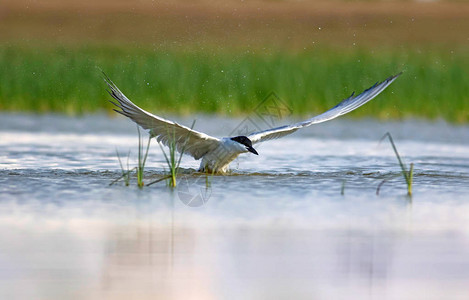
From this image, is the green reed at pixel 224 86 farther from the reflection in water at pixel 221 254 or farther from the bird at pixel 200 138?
the reflection in water at pixel 221 254

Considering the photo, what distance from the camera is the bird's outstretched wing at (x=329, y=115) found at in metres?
10.7

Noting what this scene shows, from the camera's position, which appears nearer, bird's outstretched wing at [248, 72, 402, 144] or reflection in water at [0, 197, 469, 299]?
reflection in water at [0, 197, 469, 299]

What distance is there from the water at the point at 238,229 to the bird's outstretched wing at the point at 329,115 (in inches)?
15.3

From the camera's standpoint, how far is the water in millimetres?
5953

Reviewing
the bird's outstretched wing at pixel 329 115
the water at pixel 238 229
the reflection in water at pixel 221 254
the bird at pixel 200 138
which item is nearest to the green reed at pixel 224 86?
the water at pixel 238 229

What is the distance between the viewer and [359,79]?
19.9 m

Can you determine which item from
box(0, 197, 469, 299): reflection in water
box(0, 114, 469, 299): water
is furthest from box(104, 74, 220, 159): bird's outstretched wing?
box(0, 197, 469, 299): reflection in water

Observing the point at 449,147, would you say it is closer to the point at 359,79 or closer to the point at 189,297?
the point at 359,79

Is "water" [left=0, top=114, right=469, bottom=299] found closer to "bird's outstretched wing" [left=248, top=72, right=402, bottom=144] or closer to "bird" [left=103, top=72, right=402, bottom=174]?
"bird" [left=103, top=72, right=402, bottom=174]

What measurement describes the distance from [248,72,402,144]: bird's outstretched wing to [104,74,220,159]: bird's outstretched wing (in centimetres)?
52

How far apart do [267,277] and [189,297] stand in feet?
2.16

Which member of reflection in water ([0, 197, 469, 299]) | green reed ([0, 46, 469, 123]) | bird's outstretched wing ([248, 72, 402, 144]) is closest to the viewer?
reflection in water ([0, 197, 469, 299])

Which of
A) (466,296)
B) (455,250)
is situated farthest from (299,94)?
(466,296)

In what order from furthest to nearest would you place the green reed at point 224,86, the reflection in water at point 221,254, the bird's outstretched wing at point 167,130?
1. the green reed at point 224,86
2. the bird's outstretched wing at point 167,130
3. the reflection in water at point 221,254
